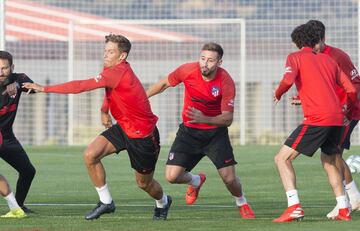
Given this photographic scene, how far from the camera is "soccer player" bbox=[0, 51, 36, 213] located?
43.9 ft

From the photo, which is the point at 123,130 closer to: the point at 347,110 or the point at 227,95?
the point at 227,95

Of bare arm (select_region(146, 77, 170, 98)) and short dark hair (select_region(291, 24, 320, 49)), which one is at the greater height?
short dark hair (select_region(291, 24, 320, 49))

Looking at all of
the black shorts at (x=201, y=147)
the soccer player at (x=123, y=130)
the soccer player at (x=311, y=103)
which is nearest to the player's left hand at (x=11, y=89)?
the soccer player at (x=123, y=130)

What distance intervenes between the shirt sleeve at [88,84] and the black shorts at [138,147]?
0.59 metres

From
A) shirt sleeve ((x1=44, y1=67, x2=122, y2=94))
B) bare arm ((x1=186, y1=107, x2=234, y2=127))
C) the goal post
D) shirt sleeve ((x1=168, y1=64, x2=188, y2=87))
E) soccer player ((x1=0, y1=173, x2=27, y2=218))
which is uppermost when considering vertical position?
shirt sleeve ((x1=44, y1=67, x2=122, y2=94))

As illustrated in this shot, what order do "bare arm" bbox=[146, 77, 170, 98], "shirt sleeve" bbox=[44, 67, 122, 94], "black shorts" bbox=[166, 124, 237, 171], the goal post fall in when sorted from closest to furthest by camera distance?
"shirt sleeve" bbox=[44, 67, 122, 94]
"black shorts" bbox=[166, 124, 237, 171]
"bare arm" bbox=[146, 77, 170, 98]
the goal post

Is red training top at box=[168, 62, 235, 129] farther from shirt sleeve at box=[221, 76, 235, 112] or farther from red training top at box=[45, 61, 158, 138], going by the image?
red training top at box=[45, 61, 158, 138]

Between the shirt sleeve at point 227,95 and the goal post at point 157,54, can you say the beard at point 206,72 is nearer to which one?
the shirt sleeve at point 227,95

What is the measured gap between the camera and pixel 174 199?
15.8 meters

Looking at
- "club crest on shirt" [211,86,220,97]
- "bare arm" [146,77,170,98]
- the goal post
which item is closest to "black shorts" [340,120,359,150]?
"club crest on shirt" [211,86,220,97]

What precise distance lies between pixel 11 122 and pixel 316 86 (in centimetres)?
358

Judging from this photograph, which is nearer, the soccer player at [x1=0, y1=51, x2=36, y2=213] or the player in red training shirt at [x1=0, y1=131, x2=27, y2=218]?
the player in red training shirt at [x1=0, y1=131, x2=27, y2=218]

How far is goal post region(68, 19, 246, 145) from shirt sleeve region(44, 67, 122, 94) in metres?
19.0

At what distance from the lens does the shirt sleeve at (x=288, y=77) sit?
1202 cm
